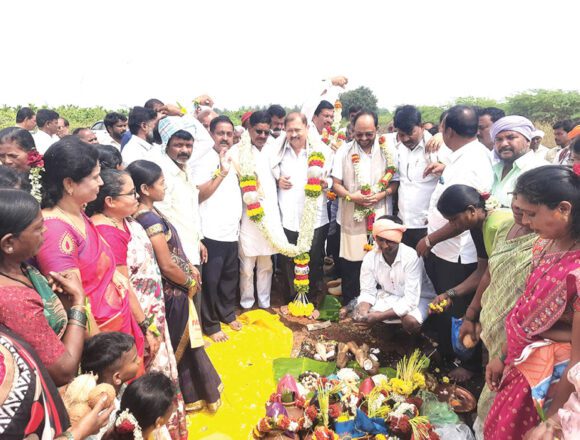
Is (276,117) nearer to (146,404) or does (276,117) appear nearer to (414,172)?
(414,172)

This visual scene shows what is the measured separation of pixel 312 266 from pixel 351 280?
570 mm

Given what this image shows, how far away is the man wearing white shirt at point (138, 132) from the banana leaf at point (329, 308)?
301 cm

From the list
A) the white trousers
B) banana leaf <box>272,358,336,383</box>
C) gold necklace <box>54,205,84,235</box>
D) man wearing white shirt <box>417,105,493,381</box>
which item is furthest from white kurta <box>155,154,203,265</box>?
man wearing white shirt <box>417,105,493,381</box>

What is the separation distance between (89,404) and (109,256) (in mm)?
961

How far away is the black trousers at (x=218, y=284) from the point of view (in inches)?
201

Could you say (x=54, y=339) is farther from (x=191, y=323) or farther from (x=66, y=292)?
(x=191, y=323)

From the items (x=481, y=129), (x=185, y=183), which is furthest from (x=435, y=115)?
(x=185, y=183)

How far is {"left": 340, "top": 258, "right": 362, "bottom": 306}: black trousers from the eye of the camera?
18.9 ft

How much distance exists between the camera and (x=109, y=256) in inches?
105

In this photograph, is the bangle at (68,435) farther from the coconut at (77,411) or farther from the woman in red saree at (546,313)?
the woman in red saree at (546,313)

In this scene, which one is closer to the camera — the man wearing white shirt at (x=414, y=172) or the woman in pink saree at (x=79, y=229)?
the woman in pink saree at (x=79, y=229)

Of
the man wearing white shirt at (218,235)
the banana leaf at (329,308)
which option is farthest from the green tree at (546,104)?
the man wearing white shirt at (218,235)

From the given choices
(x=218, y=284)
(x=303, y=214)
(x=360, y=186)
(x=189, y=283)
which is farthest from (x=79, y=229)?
(x=360, y=186)

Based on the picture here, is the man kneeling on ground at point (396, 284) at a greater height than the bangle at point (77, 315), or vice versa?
the bangle at point (77, 315)
